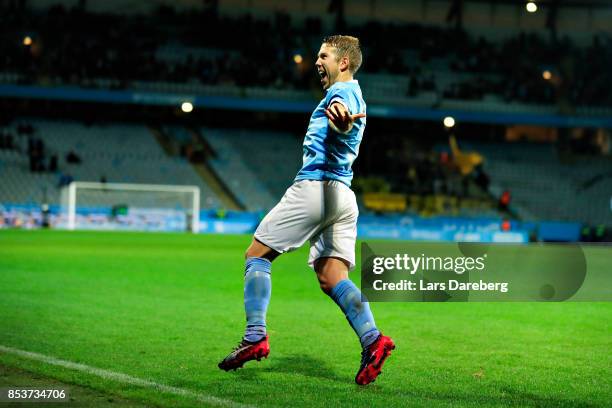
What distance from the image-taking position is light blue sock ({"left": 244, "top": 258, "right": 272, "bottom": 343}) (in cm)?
617

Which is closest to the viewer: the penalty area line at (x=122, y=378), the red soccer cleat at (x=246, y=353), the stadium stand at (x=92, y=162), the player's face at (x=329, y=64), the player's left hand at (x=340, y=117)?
the penalty area line at (x=122, y=378)

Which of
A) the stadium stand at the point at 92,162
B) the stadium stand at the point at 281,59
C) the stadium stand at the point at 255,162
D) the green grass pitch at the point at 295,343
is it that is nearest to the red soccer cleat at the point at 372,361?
the green grass pitch at the point at 295,343

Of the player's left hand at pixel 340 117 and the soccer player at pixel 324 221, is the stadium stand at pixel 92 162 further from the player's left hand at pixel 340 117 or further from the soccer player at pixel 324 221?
the player's left hand at pixel 340 117

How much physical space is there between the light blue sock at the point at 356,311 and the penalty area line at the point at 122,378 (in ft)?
3.49

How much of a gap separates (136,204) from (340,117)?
33858mm

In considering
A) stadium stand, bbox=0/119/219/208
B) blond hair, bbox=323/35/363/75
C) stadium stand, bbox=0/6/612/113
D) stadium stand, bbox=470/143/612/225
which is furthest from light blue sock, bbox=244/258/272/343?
stadium stand, bbox=470/143/612/225

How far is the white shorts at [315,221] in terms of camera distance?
620 cm

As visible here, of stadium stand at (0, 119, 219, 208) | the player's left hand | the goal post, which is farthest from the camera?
stadium stand at (0, 119, 219, 208)

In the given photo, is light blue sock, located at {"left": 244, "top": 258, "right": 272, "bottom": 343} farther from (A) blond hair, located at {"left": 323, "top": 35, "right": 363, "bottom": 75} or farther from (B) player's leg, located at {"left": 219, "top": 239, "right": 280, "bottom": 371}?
(A) blond hair, located at {"left": 323, "top": 35, "right": 363, "bottom": 75}

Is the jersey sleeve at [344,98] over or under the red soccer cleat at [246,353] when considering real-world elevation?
over

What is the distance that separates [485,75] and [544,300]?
35874mm

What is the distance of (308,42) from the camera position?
4841 centimetres

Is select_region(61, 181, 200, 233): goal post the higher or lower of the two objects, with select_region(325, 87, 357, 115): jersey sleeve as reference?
lower

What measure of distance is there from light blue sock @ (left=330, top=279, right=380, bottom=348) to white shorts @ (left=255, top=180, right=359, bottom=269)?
24 cm
